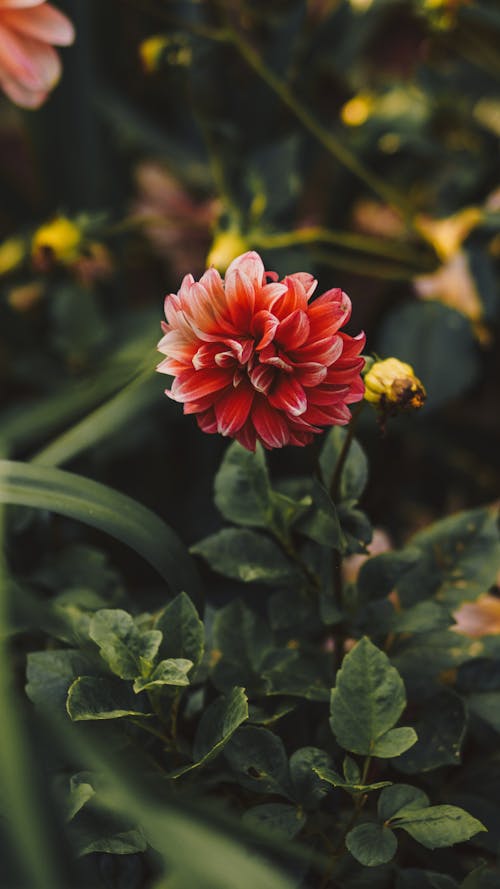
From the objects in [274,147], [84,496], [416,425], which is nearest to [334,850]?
[84,496]

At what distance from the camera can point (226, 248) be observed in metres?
0.57

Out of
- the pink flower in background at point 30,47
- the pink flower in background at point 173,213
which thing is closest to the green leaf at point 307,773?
the pink flower in background at point 30,47

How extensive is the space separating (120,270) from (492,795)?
601mm

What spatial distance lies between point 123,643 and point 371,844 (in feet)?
0.42

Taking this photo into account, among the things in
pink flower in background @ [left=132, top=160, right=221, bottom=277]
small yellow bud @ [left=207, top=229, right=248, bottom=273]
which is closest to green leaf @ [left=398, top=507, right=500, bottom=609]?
small yellow bud @ [left=207, top=229, right=248, bottom=273]

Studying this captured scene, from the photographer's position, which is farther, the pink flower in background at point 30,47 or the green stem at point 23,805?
the pink flower in background at point 30,47

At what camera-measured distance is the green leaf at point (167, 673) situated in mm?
327

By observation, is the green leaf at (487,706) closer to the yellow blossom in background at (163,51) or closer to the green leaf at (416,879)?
the green leaf at (416,879)

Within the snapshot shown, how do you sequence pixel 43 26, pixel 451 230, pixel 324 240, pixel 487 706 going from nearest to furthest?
pixel 487 706, pixel 43 26, pixel 324 240, pixel 451 230

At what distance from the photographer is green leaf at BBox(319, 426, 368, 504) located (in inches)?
15.5

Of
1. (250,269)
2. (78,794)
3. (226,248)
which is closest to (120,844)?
(78,794)

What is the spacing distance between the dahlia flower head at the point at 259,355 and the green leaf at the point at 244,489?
0.07 meters

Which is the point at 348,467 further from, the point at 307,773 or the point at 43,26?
the point at 43,26

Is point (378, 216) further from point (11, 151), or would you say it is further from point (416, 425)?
point (11, 151)
